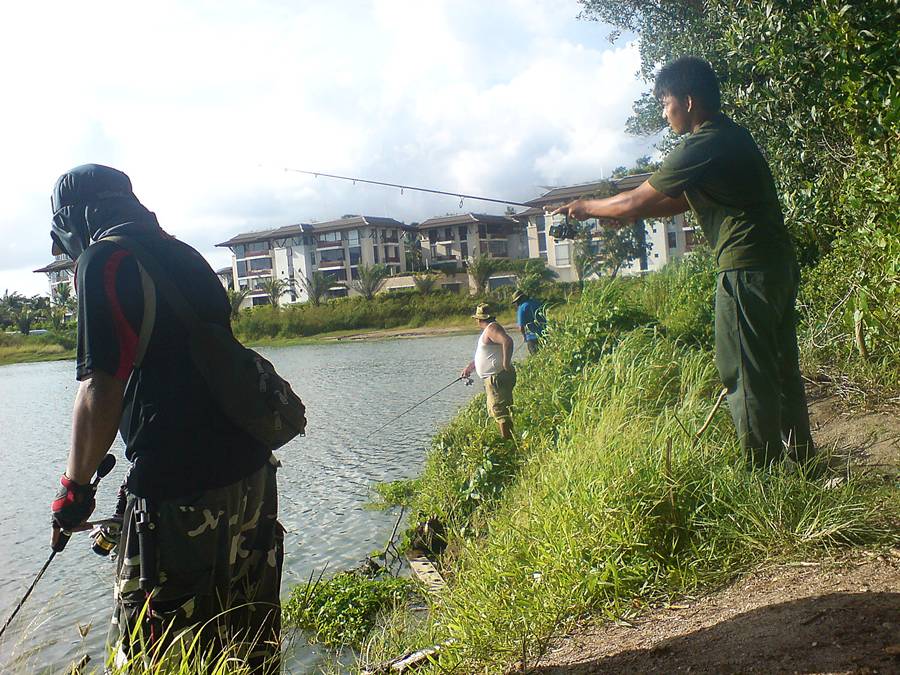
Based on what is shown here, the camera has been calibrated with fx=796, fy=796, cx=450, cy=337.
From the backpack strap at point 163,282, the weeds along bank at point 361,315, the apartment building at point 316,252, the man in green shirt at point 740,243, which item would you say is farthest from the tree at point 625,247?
the apartment building at point 316,252

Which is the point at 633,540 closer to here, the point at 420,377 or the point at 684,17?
the point at 684,17

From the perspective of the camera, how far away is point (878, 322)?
4.84 meters

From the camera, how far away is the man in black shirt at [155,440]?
2436 mm

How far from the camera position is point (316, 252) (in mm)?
93000

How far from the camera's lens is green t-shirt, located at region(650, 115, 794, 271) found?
3391 millimetres

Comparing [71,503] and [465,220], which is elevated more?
[465,220]

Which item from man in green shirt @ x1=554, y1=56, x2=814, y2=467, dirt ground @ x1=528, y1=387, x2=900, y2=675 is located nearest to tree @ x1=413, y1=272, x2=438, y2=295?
man in green shirt @ x1=554, y1=56, x2=814, y2=467

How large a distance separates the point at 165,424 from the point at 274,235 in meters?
95.0

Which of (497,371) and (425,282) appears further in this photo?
(425,282)

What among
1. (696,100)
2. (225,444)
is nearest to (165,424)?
(225,444)

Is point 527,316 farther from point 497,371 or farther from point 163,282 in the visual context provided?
point 163,282

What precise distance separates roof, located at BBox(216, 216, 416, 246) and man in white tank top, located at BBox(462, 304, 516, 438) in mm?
81504

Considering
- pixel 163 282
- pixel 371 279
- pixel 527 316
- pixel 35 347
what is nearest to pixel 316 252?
pixel 371 279

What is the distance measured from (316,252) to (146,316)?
92.2 metres
